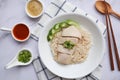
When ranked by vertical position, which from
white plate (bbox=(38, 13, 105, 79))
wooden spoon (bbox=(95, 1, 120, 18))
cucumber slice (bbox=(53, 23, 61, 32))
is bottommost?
white plate (bbox=(38, 13, 105, 79))

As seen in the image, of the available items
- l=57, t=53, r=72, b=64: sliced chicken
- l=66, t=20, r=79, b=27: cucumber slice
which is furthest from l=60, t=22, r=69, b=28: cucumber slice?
l=57, t=53, r=72, b=64: sliced chicken

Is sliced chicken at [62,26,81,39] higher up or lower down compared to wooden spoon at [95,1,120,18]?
lower down

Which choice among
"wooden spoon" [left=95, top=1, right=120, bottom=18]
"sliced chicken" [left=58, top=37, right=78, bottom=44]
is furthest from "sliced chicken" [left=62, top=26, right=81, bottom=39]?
"wooden spoon" [left=95, top=1, right=120, bottom=18]

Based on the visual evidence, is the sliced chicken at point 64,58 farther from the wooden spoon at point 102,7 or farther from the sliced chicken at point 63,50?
the wooden spoon at point 102,7

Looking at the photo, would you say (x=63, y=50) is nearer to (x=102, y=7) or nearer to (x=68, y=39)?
(x=68, y=39)

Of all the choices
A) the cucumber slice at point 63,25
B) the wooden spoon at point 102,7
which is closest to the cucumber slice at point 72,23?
the cucumber slice at point 63,25

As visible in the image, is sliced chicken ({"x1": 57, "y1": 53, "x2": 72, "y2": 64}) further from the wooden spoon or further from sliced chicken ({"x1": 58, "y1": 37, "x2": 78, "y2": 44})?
the wooden spoon

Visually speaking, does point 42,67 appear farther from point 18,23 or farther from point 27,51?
point 18,23
